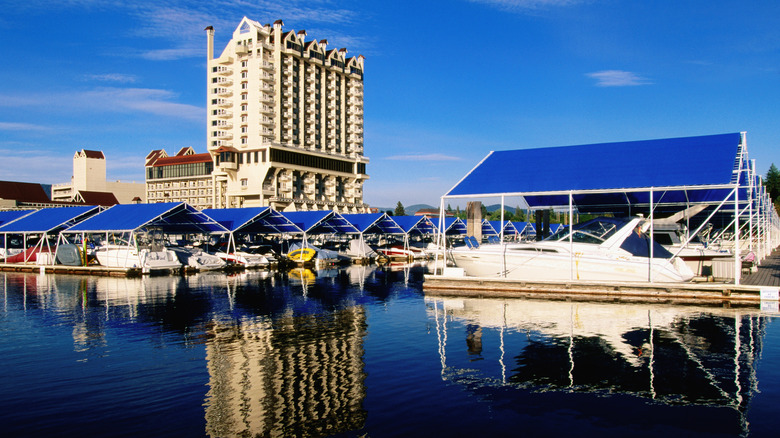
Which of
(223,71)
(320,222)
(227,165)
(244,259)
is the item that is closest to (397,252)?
(320,222)

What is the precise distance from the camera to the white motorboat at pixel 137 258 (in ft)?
151

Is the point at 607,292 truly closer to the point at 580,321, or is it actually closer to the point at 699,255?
the point at 580,321

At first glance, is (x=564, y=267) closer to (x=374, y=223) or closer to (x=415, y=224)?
(x=374, y=223)

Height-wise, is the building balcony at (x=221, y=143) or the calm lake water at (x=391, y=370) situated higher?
the building balcony at (x=221, y=143)

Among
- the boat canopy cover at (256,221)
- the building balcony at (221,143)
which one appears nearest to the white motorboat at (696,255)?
the boat canopy cover at (256,221)

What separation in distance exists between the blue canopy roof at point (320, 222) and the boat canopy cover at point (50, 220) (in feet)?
64.8

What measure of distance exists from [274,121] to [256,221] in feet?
195

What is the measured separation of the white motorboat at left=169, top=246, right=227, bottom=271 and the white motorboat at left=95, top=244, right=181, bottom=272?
1254 mm

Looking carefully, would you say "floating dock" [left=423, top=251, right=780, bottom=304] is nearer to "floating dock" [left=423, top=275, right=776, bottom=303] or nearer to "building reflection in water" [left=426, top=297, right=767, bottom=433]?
"floating dock" [left=423, top=275, right=776, bottom=303]

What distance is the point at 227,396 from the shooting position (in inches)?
502

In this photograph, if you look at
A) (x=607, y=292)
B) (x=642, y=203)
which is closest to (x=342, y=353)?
(x=607, y=292)

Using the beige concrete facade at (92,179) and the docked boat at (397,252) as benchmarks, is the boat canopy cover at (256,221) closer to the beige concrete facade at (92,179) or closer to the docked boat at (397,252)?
the docked boat at (397,252)

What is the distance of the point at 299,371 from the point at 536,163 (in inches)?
889

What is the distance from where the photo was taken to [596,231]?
3002cm
